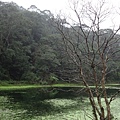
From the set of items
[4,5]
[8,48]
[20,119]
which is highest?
[4,5]

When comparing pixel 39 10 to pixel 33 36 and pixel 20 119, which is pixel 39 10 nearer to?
pixel 33 36

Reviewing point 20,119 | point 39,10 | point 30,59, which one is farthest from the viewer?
point 39,10

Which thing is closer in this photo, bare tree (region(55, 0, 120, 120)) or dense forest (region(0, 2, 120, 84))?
bare tree (region(55, 0, 120, 120))

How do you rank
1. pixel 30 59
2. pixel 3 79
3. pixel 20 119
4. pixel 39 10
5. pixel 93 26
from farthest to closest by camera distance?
pixel 39 10 < pixel 30 59 < pixel 3 79 < pixel 20 119 < pixel 93 26

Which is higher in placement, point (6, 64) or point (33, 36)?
point (33, 36)

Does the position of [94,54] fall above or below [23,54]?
below

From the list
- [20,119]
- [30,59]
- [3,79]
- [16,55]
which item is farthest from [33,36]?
[20,119]

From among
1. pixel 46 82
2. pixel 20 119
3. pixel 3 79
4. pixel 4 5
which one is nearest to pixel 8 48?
pixel 3 79

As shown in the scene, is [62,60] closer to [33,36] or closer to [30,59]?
[30,59]

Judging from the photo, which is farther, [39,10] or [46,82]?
[39,10]

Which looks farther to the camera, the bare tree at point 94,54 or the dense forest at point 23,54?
the dense forest at point 23,54

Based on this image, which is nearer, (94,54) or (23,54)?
(94,54)

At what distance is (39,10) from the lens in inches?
2484

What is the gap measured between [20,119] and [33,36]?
129 feet
